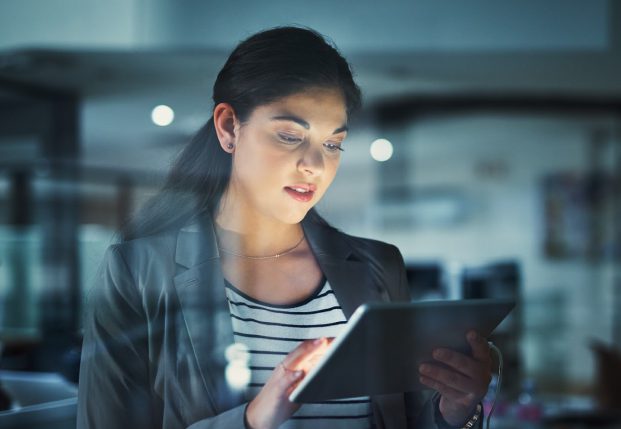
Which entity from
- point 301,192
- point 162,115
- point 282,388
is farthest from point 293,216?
point 162,115

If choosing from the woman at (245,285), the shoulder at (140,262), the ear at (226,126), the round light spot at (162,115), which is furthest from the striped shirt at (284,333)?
the round light spot at (162,115)

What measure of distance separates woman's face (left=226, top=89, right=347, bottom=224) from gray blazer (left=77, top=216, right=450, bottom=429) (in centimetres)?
9

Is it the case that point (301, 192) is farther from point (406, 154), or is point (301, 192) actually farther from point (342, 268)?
point (406, 154)

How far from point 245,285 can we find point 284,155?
8.5 inches

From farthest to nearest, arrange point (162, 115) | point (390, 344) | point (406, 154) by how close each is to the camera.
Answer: point (406, 154)
point (162, 115)
point (390, 344)

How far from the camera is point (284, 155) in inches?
44.7

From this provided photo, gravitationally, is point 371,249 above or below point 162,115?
below

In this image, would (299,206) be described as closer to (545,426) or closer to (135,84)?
(135,84)

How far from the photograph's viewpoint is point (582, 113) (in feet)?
21.2

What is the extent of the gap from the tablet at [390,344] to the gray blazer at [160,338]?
0.50 feet

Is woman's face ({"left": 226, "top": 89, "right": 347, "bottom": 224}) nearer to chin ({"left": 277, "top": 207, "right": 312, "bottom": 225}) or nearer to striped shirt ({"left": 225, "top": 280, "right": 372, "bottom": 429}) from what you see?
chin ({"left": 277, "top": 207, "right": 312, "bottom": 225})

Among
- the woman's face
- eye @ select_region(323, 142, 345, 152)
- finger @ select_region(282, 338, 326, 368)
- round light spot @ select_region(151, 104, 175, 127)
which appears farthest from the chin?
round light spot @ select_region(151, 104, 175, 127)

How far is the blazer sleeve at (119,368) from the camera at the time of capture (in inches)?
42.7

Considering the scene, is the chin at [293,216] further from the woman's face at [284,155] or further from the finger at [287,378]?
the finger at [287,378]
